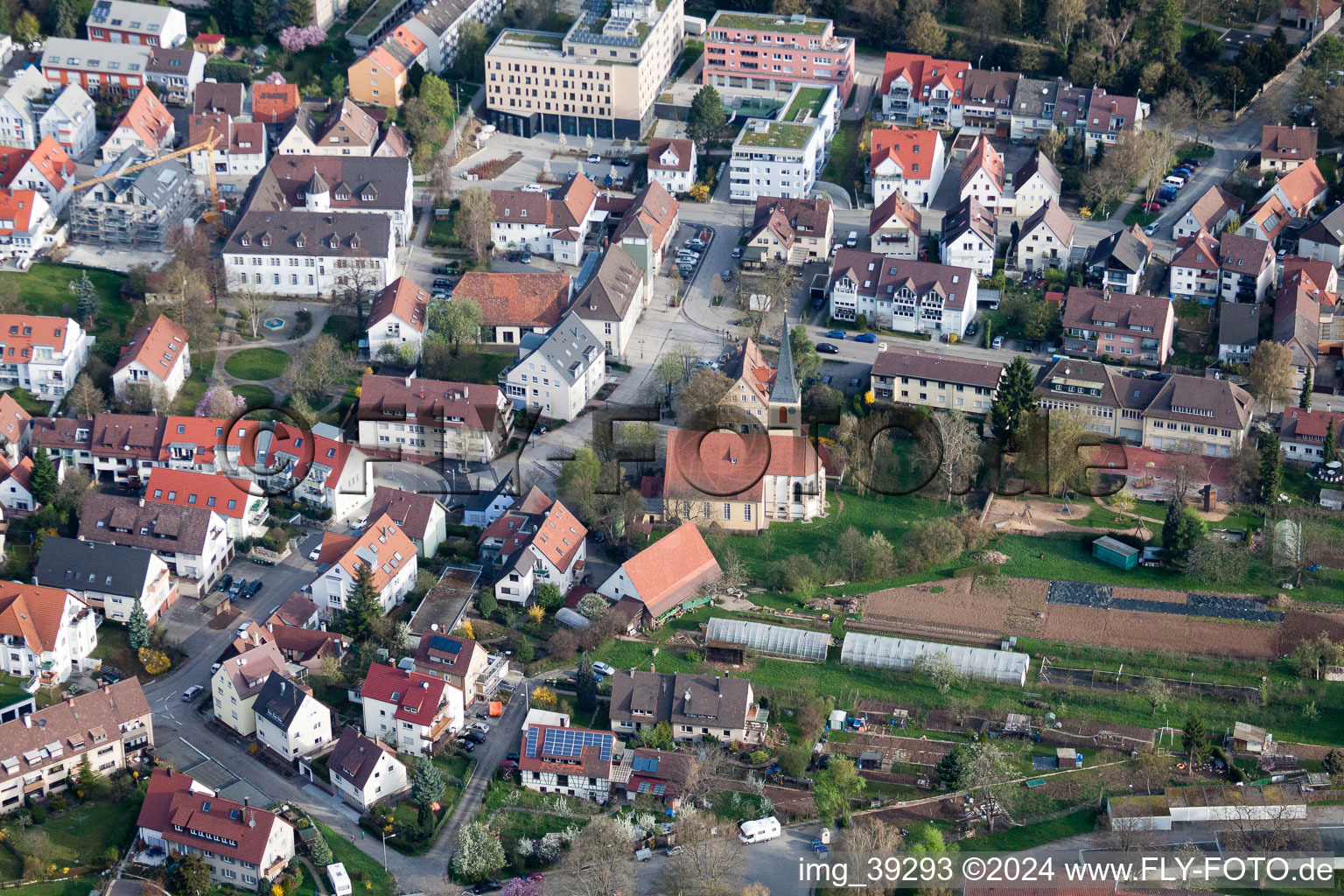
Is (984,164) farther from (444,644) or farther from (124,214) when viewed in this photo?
(444,644)

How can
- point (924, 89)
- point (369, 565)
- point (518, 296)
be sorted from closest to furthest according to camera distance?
1. point (369, 565)
2. point (518, 296)
3. point (924, 89)

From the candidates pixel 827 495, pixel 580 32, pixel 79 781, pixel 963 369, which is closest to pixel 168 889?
pixel 79 781

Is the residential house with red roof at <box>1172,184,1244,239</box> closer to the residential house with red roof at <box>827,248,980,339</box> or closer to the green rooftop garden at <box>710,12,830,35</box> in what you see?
the residential house with red roof at <box>827,248,980,339</box>

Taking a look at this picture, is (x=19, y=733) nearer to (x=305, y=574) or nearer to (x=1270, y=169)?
(x=305, y=574)

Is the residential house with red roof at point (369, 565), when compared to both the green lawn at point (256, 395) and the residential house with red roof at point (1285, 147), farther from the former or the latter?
the residential house with red roof at point (1285, 147)

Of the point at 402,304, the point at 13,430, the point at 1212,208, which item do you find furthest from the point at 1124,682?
the point at 13,430

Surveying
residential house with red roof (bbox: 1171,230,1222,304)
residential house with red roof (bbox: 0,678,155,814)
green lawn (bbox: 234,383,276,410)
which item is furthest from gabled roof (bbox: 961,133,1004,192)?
residential house with red roof (bbox: 0,678,155,814)
